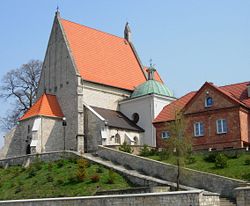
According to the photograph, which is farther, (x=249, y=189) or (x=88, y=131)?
(x=88, y=131)

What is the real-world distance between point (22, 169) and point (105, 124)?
380 inches

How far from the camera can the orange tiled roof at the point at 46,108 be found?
4956 centimetres

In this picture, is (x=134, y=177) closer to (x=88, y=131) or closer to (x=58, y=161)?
(x=58, y=161)

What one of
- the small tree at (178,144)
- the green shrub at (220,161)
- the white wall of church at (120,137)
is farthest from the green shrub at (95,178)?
the white wall of church at (120,137)

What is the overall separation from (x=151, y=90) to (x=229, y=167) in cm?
2266

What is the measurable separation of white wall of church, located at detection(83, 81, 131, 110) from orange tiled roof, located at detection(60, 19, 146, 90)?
593 mm

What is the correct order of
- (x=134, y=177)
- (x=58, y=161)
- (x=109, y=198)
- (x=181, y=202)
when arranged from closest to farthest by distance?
(x=181, y=202) < (x=109, y=198) < (x=134, y=177) < (x=58, y=161)

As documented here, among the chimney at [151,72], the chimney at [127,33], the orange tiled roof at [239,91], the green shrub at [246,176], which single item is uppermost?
the chimney at [127,33]

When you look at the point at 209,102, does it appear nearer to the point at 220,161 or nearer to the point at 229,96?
the point at 229,96

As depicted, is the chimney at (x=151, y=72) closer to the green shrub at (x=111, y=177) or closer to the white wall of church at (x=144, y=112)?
the white wall of church at (x=144, y=112)

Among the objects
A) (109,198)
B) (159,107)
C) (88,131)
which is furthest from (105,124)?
(109,198)

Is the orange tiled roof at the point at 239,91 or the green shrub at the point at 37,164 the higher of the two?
the orange tiled roof at the point at 239,91

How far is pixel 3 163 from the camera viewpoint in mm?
46625

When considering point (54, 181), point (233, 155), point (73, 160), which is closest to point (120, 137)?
point (73, 160)
